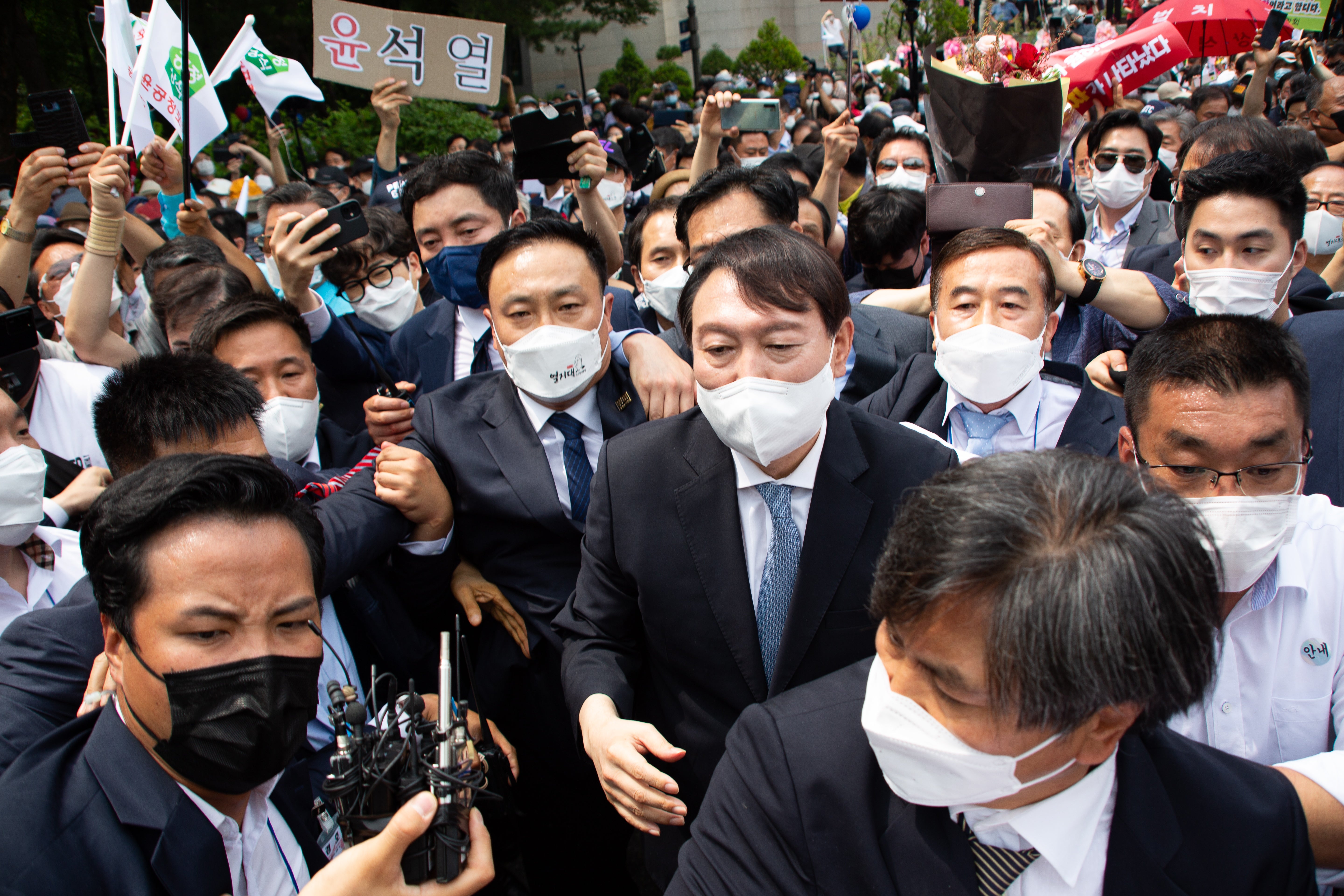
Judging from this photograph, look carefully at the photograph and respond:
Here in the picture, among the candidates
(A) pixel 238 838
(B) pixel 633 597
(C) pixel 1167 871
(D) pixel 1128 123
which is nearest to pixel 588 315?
(B) pixel 633 597

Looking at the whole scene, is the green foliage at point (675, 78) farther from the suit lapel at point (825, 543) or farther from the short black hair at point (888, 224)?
the suit lapel at point (825, 543)

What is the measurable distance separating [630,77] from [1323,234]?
102 feet

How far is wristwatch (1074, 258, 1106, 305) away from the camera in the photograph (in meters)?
3.29

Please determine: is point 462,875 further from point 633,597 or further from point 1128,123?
point 1128,123

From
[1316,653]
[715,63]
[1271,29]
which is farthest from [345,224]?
[715,63]

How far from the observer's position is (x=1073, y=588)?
49.4 inches

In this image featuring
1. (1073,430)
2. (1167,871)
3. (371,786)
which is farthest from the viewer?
(1073,430)

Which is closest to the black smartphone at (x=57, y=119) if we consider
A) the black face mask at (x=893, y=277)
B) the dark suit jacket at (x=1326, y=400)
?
Result: the black face mask at (x=893, y=277)

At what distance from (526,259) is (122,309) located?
3.39 meters

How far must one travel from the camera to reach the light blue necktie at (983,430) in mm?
3043

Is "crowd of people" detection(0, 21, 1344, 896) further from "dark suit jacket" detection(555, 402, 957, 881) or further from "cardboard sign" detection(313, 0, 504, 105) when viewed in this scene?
"cardboard sign" detection(313, 0, 504, 105)

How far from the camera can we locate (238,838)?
1918 mm

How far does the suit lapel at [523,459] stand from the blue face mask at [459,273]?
1099 millimetres

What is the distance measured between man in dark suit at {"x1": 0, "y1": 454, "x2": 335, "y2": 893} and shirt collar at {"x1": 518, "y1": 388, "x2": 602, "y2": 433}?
113cm
